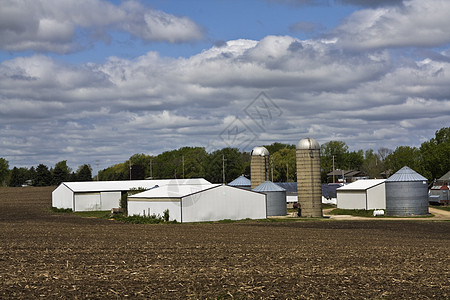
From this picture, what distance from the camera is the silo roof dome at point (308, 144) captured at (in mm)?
62281

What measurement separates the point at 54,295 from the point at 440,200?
7190 cm

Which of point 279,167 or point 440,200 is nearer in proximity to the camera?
point 440,200

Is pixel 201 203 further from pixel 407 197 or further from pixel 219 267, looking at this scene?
pixel 219 267

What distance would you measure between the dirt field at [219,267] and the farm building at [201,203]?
16672 millimetres

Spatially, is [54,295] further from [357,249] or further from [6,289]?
[357,249]

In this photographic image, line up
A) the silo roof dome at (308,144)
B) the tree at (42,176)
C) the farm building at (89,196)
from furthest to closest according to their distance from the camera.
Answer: the tree at (42,176) < the farm building at (89,196) < the silo roof dome at (308,144)

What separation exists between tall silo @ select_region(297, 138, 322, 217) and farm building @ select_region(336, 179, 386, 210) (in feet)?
37.1

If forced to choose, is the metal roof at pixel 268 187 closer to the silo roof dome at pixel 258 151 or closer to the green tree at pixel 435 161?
the silo roof dome at pixel 258 151

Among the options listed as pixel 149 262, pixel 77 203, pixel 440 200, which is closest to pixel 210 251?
pixel 149 262

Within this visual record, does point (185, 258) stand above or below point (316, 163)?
below

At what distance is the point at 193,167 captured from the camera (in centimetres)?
16100

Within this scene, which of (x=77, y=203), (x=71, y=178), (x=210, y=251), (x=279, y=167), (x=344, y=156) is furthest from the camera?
(x=344, y=156)

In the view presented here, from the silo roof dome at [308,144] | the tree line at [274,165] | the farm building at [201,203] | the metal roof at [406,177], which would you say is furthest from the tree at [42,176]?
the metal roof at [406,177]

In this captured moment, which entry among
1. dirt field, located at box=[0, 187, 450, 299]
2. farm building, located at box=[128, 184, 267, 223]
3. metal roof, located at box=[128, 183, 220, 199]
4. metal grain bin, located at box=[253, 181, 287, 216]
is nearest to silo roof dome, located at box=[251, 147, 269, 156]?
metal grain bin, located at box=[253, 181, 287, 216]
